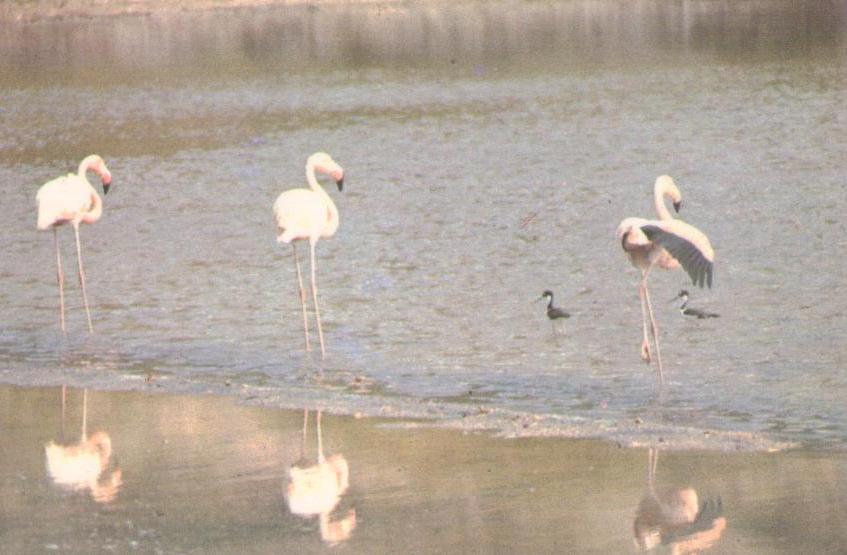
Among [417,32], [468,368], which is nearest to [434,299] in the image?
[468,368]

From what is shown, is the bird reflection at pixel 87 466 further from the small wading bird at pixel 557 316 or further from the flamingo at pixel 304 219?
the small wading bird at pixel 557 316

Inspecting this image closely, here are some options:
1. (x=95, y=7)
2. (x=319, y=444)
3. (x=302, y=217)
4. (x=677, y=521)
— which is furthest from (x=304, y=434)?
(x=95, y=7)

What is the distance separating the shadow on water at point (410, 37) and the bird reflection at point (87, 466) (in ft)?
91.5

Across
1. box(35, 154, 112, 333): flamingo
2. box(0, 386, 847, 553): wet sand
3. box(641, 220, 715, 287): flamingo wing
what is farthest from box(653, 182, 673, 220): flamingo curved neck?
box(35, 154, 112, 333): flamingo

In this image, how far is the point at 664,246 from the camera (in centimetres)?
1027

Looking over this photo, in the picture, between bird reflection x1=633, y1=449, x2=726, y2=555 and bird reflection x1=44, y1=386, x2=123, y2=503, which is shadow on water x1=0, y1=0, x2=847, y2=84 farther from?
bird reflection x1=633, y1=449, x2=726, y2=555

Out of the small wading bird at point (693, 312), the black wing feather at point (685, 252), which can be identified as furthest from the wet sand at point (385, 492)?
the small wading bird at point (693, 312)

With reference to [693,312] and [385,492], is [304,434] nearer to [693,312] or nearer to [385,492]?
[385,492]

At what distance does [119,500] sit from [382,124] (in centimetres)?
1963

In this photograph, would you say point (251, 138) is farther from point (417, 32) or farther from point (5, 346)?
point (417, 32)

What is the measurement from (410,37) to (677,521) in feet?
132

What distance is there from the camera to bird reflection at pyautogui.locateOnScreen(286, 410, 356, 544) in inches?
285

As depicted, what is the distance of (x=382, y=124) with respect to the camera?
2717cm

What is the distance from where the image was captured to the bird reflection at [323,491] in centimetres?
724
